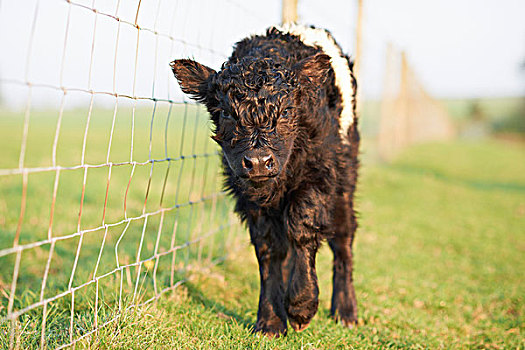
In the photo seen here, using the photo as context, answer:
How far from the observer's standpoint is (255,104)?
8.97ft

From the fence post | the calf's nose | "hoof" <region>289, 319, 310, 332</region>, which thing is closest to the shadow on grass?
"hoof" <region>289, 319, 310, 332</region>

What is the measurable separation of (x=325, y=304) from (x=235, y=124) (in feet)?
6.19

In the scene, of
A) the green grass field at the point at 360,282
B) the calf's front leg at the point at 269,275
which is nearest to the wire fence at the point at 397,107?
the green grass field at the point at 360,282

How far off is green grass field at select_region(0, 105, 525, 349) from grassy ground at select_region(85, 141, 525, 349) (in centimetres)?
1

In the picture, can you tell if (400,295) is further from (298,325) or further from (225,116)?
(225,116)

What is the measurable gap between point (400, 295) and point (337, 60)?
2.23m

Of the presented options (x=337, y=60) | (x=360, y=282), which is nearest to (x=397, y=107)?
(x=360, y=282)

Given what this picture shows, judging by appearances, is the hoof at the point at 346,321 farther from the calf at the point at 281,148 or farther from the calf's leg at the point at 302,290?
the calf's leg at the point at 302,290

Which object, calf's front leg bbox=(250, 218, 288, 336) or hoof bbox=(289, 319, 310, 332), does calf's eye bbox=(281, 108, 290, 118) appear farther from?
hoof bbox=(289, 319, 310, 332)

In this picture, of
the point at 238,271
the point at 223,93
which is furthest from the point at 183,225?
the point at 223,93

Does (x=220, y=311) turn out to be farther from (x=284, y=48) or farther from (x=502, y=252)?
(x=502, y=252)

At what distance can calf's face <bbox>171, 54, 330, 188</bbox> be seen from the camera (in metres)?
2.63

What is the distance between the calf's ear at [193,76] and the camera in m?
2.97

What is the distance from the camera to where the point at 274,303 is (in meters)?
3.20
